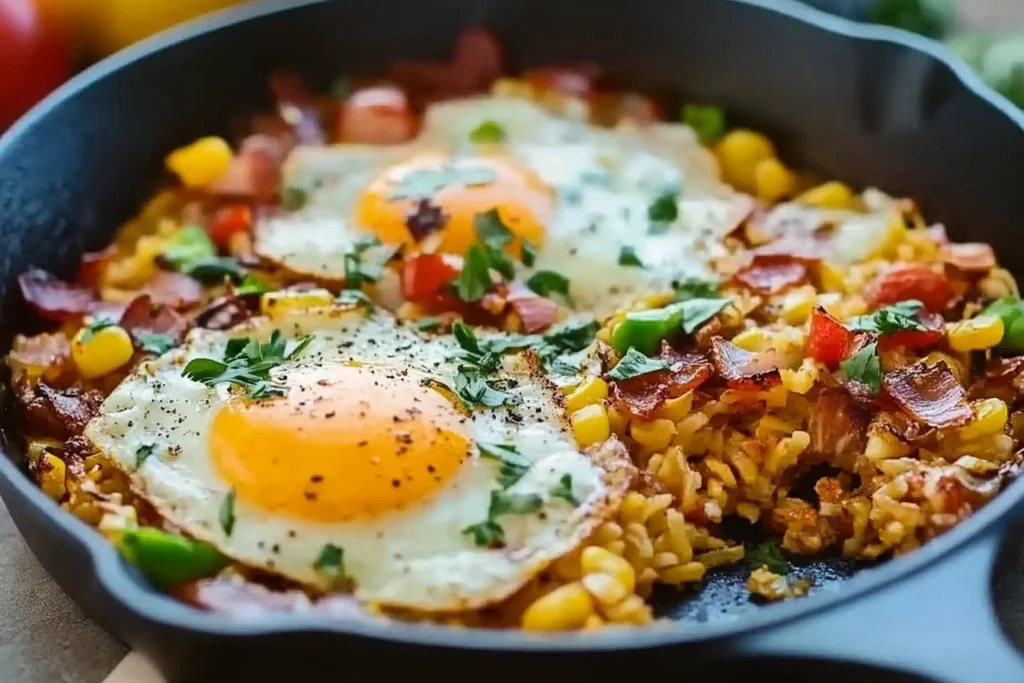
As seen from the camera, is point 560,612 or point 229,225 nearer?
point 560,612

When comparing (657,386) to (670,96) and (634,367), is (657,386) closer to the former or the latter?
(634,367)

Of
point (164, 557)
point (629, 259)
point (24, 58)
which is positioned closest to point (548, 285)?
point (629, 259)

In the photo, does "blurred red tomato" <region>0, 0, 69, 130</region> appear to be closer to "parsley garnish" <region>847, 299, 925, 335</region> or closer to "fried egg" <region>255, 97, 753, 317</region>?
"fried egg" <region>255, 97, 753, 317</region>

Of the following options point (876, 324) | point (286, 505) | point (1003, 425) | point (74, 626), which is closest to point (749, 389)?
point (876, 324)

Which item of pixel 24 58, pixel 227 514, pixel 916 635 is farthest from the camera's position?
pixel 24 58

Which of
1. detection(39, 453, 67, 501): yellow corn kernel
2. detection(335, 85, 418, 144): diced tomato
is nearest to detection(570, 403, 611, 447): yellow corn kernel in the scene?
detection(39, 453, 67, 501): yellow corn kernel

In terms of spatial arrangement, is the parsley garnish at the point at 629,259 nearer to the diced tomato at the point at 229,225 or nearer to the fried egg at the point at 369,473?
the fried egg at the point at 369,473

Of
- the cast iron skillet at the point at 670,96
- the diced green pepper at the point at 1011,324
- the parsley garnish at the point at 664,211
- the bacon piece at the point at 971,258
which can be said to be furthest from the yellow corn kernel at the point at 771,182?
the diced green pepper at the point at 1011,324
